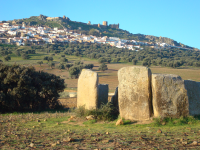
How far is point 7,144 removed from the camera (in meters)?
6.50

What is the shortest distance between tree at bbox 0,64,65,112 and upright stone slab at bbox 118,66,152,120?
7521mm

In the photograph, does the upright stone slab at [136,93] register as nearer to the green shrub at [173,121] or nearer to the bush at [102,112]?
the green shrub at [173,121]

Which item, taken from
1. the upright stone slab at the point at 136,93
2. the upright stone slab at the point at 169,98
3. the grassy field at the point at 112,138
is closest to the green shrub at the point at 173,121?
the grassy field at the point at 112,138

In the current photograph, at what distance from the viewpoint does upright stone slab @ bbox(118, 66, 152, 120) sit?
9.76 m

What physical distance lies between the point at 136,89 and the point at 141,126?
169cm

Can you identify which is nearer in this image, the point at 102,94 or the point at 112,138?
the point at 112,138

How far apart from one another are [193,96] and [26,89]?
419 inches

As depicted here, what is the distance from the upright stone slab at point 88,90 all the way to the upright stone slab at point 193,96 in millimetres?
4469

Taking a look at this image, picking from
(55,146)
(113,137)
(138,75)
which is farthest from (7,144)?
(138,75)

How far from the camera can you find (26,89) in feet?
49.0

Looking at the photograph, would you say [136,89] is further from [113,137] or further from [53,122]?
[53,122]

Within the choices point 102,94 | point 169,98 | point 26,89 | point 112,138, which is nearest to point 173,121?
point 169,98

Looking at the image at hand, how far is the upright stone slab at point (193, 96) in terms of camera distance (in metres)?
10.3

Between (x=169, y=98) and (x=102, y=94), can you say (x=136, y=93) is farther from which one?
(x=102, y=94)
